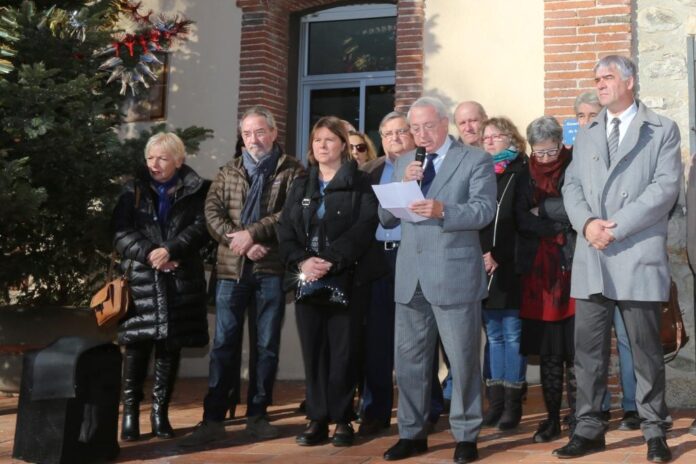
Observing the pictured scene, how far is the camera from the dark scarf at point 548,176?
561 centimetres

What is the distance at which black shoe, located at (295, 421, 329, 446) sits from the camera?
5.46m

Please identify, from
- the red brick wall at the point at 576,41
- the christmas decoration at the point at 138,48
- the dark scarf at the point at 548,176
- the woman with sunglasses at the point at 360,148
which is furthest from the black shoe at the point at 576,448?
the christmas decoration at the point at 138,48

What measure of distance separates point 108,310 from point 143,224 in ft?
1.94

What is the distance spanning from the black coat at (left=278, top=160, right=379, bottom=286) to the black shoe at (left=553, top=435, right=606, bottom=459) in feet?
4.72

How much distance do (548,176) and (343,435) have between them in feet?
6.41

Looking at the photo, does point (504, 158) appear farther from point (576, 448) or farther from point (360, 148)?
point (576, 448)

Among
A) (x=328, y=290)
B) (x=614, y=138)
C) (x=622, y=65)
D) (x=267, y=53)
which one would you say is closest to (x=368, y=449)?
(x=328, y=290)

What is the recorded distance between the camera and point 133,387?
5.88 metres

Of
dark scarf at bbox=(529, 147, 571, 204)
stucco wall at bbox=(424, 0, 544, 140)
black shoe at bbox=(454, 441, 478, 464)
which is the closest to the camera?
black shoe at bbox=(454, 441, 478, 464)

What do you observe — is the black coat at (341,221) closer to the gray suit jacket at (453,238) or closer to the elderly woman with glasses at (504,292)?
the gray suit jacket at (453,238)

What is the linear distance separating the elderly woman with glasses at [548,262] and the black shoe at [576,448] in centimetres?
50

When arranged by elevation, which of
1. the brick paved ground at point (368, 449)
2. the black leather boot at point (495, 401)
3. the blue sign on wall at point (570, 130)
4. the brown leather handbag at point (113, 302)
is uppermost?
the blue sign on wall at point (570, 130)

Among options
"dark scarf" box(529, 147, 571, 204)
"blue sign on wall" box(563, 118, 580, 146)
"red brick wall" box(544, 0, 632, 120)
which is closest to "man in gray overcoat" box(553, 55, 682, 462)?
"dark scarf" box(529, 147, 571, 204)

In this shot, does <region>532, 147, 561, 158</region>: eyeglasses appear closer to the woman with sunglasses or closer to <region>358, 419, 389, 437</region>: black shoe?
the woman with sunglasses
